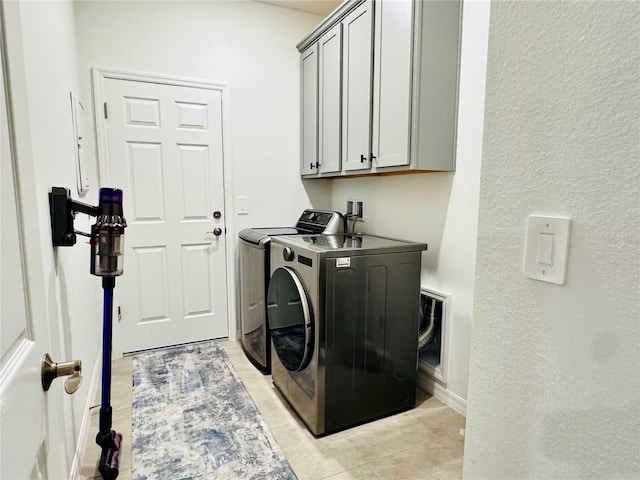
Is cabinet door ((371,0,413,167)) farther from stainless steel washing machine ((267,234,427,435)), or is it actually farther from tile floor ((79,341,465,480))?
tile floor ((79,341,465,480))

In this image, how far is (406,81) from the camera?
196cm

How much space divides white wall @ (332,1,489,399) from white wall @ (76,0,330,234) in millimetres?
1075

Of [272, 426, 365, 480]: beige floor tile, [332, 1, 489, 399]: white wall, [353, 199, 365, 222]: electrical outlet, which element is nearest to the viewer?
[272, 426, 365, 480]: beige floor tile

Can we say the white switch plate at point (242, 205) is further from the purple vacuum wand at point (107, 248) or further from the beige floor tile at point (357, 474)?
the beige floor tile at point (357, 474)

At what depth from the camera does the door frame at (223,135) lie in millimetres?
2576

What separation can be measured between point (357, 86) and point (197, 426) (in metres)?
2.17

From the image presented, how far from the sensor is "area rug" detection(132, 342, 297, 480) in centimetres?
167

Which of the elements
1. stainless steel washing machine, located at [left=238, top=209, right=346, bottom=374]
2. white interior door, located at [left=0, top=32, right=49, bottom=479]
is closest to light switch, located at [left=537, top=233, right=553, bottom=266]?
white interior door, located at [left=0, top=32, right=49, bottom=479]

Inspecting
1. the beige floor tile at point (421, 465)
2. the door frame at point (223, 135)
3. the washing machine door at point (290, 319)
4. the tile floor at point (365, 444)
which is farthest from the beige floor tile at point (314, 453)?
the door frame at point (223, 135)

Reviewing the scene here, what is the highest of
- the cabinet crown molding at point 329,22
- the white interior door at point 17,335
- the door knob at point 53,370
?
the cabinet crown molding at point 329,22

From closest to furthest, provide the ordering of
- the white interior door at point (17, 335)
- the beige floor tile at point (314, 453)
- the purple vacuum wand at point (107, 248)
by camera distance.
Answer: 1. the white interior door at point (17, 335)
2. the purple vacuum wand at point (107, 248)
3. the beige floor tile at point (314, 453)

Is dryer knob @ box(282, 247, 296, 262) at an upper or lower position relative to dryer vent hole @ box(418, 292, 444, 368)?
upper

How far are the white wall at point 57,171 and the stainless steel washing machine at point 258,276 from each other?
39.5 inches

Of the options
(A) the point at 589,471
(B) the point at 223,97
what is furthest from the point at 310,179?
(A) the point at 589,471
